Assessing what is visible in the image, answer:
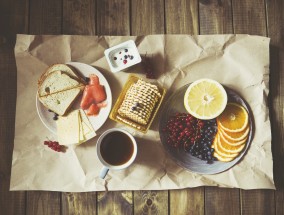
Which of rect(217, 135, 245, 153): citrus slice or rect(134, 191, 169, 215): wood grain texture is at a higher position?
rect(217, 135, 245, 153): citrus slice

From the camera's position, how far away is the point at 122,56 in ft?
4.54

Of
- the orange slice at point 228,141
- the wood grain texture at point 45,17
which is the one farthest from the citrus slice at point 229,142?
the wood grain texture at point 45,17

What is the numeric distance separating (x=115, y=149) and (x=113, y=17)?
52 cm

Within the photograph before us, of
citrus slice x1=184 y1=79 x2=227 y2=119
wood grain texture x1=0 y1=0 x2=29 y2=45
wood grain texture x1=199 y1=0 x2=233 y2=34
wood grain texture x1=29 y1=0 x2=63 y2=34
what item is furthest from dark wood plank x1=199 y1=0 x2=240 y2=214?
wood grain texture x1=0 y1=0 x2=29 y2=45

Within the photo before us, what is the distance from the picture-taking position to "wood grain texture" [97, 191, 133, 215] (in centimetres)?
143

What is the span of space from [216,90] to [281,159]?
392mm

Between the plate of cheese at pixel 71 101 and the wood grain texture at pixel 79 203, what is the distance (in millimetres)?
211

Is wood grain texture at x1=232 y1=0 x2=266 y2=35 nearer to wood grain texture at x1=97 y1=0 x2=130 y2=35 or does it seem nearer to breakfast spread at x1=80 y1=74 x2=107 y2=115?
wood grain texture at x1=97 y1=0 x2=130 y2=35

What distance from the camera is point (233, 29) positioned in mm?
1467

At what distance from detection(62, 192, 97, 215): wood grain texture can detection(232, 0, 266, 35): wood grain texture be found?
0.86m

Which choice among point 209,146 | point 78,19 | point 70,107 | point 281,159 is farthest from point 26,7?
point 281,159

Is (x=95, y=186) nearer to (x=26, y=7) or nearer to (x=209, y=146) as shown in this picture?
(x=209, y=146)

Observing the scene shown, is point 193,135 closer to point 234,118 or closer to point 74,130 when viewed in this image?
point 234,118

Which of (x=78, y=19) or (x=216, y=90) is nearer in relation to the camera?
(x=216, y=90)
